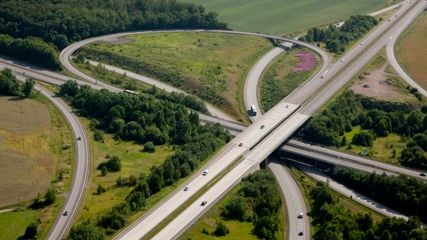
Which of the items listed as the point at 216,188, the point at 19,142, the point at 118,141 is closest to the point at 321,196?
the point at 216,188

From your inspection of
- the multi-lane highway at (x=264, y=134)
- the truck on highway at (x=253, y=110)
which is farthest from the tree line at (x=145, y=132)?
the truck on highway at (x=253, y=110)

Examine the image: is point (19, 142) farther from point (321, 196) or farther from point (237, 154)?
point (321, 196)

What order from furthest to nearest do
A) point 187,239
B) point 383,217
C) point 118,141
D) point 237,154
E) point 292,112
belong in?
point 292,112
point 118,141
point 237,154
point 383,217
point 187,239

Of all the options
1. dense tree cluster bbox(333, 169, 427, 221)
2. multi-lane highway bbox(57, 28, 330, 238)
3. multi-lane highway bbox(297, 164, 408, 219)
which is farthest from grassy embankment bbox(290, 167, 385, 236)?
multi-lane highway bbox(57, 28, 330, 238)

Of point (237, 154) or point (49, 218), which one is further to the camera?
point (237, 154)

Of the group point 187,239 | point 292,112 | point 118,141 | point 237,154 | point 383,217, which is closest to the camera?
point 187,239

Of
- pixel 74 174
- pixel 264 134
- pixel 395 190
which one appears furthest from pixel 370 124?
pixel 74 174

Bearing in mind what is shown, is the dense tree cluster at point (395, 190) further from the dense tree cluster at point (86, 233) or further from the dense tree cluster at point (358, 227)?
the dense tree cluster at point (86, 233)

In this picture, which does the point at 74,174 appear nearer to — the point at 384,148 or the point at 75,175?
the point at 75,175
